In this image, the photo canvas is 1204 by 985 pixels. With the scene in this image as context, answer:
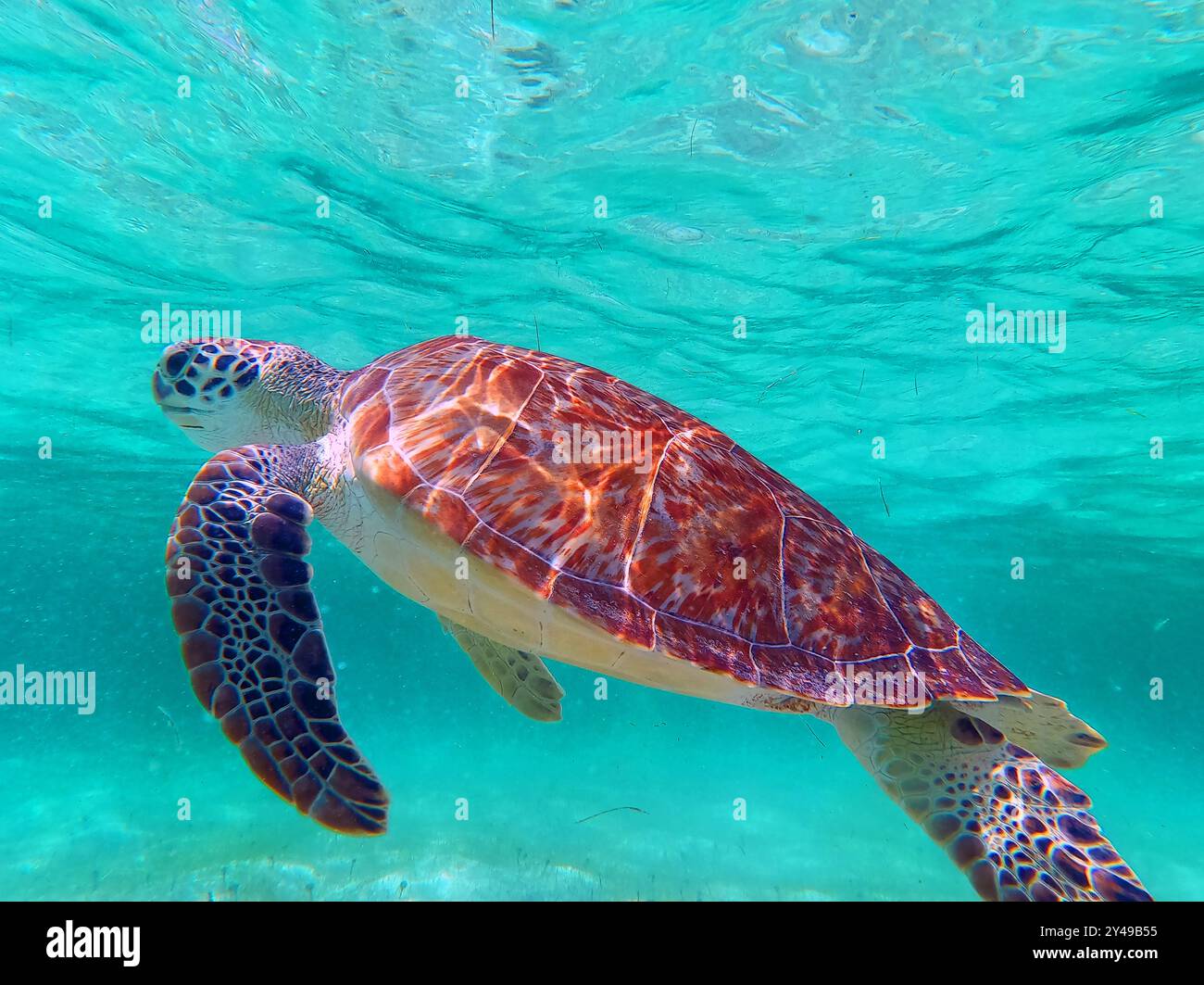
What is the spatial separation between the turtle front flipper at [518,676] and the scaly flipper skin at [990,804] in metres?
2.48

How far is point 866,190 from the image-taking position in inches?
365

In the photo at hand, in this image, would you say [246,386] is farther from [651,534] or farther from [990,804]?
[990,804]

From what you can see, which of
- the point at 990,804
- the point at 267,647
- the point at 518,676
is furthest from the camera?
the point at 518,676

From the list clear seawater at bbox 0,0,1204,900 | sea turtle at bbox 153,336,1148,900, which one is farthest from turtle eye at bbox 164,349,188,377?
clear seawater at bbox 0,0,1204,900

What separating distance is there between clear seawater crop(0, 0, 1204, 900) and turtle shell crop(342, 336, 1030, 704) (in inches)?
223

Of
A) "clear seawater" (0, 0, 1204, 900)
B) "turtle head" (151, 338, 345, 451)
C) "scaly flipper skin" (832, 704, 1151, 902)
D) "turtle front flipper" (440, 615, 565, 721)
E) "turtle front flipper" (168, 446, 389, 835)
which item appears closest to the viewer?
"turtle front flipper" (168, 446, 389, 835)

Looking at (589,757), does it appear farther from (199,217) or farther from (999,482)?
(199,217)

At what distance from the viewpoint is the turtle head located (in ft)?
16.3

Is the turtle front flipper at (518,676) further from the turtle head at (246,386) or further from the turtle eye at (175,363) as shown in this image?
the turtle eye at (175,363)

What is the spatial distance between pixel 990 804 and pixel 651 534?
102 inches

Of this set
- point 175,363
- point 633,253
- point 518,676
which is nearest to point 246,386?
point 175,363

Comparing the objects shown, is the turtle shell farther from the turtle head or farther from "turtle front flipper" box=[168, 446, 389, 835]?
the turtle head

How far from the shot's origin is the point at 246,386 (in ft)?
16.9
